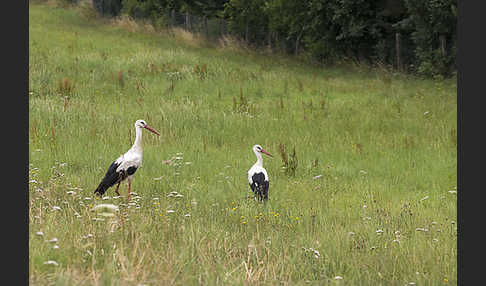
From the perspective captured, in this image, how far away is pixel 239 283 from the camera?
4.73 m

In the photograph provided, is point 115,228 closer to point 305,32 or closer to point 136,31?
point 305,32

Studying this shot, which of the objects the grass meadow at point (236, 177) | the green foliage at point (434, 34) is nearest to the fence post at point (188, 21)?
the grass meadow at point (236, 177)

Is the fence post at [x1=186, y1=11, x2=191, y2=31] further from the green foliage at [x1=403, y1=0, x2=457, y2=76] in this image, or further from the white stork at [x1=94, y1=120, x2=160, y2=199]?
the white stork at [x1=94, y1=120, x2=160, y2=199]

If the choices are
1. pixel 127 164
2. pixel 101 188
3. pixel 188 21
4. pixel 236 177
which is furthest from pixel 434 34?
pixel 101 188

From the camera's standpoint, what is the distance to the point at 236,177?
30.0ft

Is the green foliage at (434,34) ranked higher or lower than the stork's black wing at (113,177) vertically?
higher

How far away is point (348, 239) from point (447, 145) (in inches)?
262

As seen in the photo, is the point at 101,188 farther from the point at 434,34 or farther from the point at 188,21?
the point at 188,21

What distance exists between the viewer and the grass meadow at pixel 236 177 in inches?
208

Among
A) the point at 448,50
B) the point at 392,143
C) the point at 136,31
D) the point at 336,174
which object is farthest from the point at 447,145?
the point at 136,31

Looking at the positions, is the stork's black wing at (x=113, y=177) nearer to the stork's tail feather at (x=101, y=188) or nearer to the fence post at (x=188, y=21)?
the stork's tail feather at (x=101, y=188)

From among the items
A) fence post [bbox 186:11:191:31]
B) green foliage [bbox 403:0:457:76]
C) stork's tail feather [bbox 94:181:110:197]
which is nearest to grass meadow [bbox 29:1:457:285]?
stork's tail feather [bbox 94:181:110:197]

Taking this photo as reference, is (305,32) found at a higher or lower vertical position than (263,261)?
higher

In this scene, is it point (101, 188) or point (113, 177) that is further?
point (101, 188)
